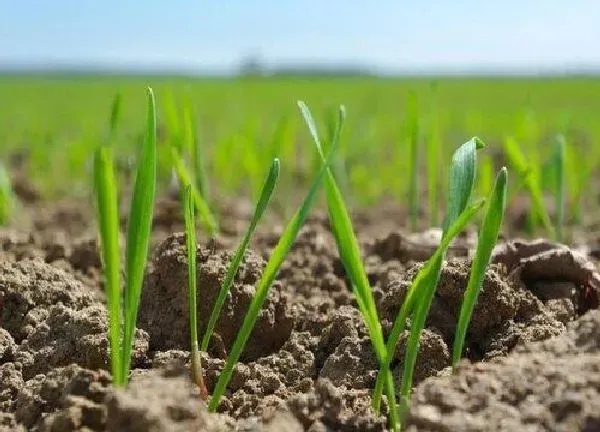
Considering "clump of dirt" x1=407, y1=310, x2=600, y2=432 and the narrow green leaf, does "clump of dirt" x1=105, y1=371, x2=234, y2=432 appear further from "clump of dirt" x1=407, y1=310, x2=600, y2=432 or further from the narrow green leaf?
"clump of dirt" x1=407, y1=310, x2=600, y2=432

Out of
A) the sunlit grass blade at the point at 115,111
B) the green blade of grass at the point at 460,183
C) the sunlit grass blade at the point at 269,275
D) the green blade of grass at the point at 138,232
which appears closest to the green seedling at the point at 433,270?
the green blade of grass at the point at 460,183

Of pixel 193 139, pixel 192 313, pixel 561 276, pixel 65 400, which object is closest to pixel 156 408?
pixel 65 400

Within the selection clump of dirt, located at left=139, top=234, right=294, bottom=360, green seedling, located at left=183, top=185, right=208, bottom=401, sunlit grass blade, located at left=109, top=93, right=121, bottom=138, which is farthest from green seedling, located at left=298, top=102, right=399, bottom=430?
sunlit grass blade, located at left=109, top=93, right=121, bottom=138

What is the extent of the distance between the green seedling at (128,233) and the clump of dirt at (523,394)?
0.33 m

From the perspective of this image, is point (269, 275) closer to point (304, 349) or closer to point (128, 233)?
point (128, 233)

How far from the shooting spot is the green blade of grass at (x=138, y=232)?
975 mm

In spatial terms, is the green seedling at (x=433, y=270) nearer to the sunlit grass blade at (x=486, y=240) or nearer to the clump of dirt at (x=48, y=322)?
the sunlit grass blade at (x=486, y=240)

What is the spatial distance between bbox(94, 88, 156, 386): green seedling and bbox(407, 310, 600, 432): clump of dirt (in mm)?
334

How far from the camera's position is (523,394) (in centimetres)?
89

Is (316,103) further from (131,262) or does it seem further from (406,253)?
(131,262)

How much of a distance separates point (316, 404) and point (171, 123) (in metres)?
1.08

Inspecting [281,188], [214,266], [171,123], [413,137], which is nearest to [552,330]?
[214,266]

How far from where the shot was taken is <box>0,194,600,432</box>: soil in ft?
2.89

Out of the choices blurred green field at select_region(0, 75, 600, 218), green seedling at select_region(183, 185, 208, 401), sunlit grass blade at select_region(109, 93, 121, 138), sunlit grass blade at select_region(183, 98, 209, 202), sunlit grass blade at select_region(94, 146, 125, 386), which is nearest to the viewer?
sunlit grass blade at select_region(94, 146, 125, 386)
